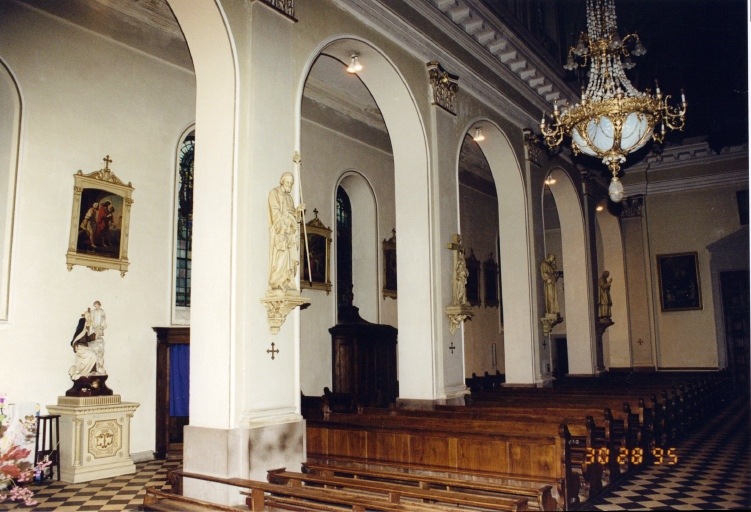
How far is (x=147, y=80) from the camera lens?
9.82 metres

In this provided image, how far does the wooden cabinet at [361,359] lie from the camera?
12.1 m

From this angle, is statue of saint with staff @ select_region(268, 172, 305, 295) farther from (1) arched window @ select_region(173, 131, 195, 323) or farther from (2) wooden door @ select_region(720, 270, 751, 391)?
(2) wooden door @ select_region(720, 270, 751, 391)

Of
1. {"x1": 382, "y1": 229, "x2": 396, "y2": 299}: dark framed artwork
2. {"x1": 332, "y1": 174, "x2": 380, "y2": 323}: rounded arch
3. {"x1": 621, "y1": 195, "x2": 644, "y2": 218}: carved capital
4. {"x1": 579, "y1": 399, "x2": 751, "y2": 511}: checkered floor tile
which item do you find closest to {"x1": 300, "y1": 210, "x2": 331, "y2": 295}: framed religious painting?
{"x1": 332, "y1": 174, "x2": 380, "y2": 323}: rounded arch

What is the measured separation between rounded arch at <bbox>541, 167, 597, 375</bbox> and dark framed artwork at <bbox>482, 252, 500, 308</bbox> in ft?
11.5

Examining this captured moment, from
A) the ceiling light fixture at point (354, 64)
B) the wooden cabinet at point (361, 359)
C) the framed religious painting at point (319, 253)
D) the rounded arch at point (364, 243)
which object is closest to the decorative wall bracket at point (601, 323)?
the rounded arch at point (364, 243)

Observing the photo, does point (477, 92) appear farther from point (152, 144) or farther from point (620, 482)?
point (620, 482)

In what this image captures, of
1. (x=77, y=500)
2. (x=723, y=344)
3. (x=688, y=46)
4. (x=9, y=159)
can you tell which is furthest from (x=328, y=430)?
(x=723, y=344)

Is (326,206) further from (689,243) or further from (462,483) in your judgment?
(689,243)

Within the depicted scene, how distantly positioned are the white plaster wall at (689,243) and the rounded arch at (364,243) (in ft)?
29.0

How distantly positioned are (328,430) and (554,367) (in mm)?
14568

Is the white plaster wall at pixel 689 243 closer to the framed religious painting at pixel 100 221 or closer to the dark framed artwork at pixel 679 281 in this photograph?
the dark framed artwork at pixel 679 281

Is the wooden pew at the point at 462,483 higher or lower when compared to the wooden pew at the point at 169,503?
higher

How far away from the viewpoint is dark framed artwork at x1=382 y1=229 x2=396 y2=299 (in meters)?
13.9

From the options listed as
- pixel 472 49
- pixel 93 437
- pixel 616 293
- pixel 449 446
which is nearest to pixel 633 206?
pixel 616 293
